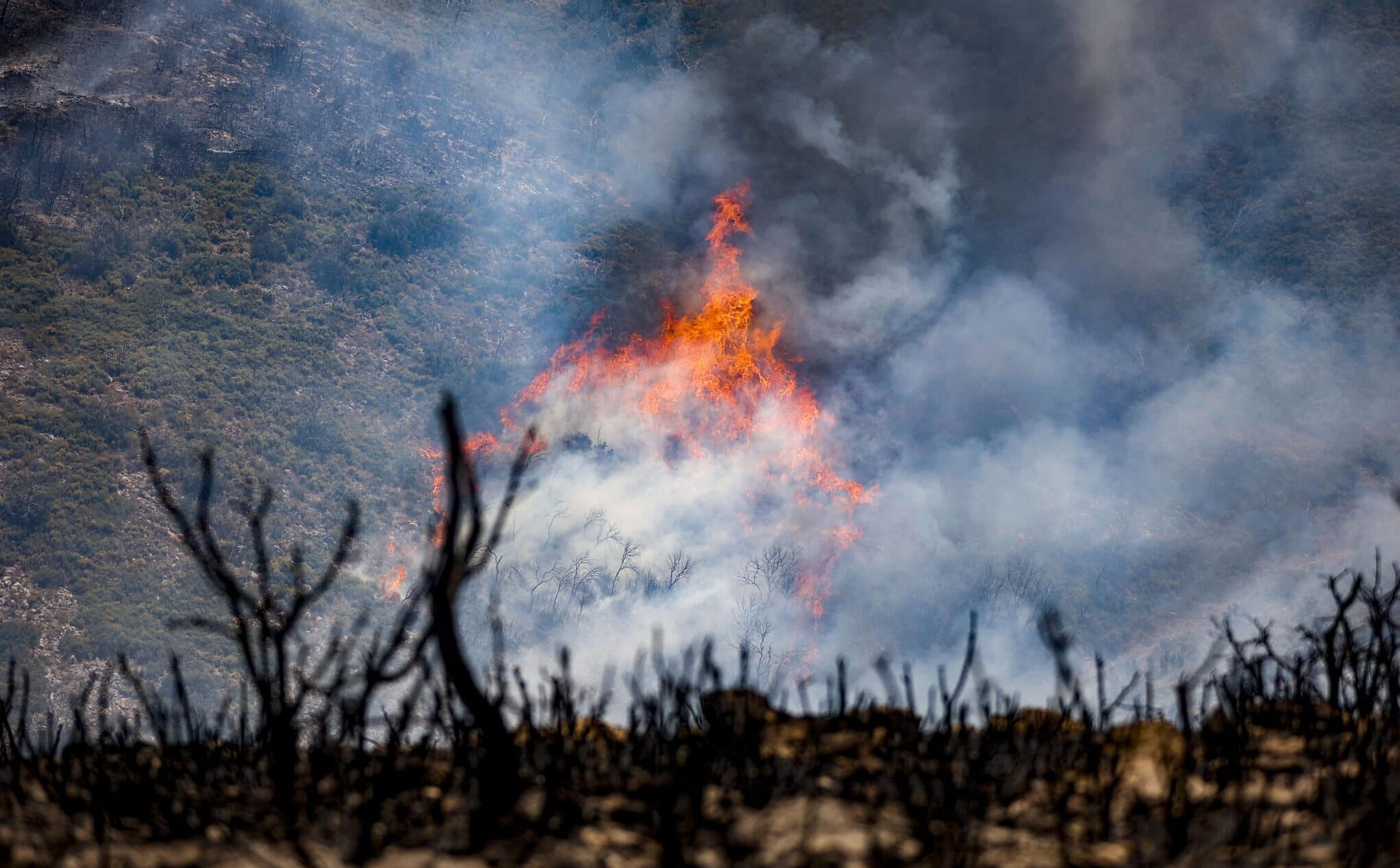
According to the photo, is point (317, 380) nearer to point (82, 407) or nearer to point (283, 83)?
point (82, 407)

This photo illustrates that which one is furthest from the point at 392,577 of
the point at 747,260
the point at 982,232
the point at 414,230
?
the point at 982,232

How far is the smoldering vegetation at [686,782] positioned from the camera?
5.35 metres

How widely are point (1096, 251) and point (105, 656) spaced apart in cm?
5315

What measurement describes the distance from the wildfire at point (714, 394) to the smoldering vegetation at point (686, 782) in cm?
3563

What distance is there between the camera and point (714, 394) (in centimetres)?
4897

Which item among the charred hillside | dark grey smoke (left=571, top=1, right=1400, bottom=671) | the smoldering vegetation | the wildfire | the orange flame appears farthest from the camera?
the wildfire

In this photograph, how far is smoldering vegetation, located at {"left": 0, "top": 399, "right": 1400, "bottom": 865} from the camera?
17.6ft

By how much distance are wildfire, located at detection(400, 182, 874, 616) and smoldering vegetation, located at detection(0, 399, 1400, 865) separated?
35630mm

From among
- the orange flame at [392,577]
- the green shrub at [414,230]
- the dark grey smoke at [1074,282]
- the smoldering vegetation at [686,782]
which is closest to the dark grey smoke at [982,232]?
the dark grey smoke at [1074,282]

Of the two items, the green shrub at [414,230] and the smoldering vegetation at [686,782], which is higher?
the green shrub at [414,230]

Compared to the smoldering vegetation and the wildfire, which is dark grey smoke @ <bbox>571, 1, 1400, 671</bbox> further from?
the smoldering vegetation

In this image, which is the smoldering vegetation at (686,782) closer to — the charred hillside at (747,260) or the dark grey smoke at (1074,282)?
the charred hillside at (747,260)

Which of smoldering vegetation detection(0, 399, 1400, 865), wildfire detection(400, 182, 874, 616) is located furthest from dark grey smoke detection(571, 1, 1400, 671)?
smoldering vegetation detection(0, 399, 1400, 865)

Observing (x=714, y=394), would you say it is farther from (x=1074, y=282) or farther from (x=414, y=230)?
(x=1074, y=282)
